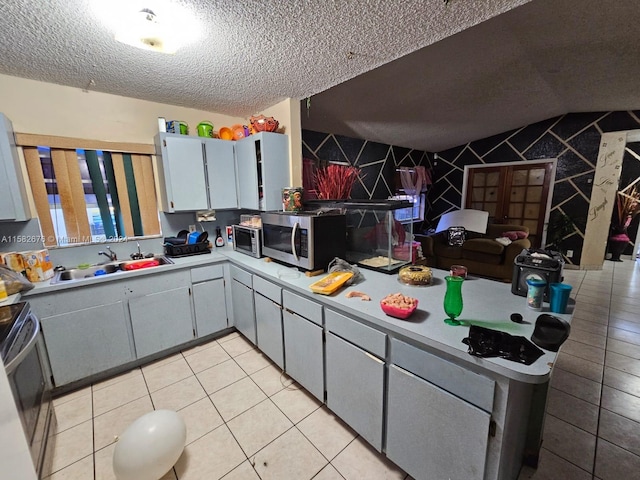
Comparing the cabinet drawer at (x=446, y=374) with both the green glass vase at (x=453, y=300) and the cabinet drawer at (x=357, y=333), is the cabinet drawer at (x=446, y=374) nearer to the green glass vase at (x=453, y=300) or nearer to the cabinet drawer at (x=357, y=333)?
the cabinet drawer at (x=357, y=333)

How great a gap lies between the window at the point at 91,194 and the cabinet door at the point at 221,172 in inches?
21.5

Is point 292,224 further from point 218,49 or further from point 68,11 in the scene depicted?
point 68,11

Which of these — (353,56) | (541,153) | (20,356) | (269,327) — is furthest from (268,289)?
(541,153)

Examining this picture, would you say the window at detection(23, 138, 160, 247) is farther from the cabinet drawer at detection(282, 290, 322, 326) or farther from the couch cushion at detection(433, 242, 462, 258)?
the couch cushion at detection(433, 242, 462, 258)

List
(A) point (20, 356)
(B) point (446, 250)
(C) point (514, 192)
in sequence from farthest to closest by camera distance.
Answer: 1. (C) point (514, 192)
2. (B) point (446, 250)
3. (A) point (20, 356)

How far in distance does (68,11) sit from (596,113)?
6741mm

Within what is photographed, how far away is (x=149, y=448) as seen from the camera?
1.22 m

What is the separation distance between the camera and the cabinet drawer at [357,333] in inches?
48.8

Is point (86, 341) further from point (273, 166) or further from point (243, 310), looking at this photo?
point (273, 166)

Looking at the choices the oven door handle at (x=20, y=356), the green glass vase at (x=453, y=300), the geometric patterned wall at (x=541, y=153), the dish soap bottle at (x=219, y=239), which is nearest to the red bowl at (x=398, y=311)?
the green glass vase at (x=453, y=300)

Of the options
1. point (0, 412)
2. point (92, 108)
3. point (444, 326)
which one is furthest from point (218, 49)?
point (444, 326)

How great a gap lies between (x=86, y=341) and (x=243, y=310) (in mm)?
1112

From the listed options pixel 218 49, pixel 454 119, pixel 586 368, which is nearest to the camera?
pixel 218 49

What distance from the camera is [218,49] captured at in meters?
1.57
